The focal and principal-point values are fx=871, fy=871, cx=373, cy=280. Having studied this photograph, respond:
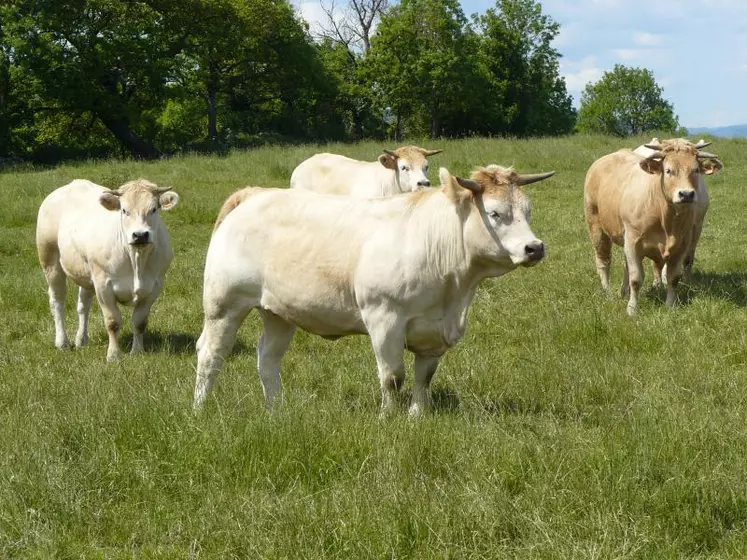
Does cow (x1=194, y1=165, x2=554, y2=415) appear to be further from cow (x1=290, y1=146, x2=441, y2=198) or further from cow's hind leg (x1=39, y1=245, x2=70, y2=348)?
cow (x1=290, y1=146, x2=441, y2=198)

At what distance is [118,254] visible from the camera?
8.95 meters

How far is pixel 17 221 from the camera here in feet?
52.4

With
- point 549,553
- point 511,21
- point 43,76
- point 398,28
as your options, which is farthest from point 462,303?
point 511,21

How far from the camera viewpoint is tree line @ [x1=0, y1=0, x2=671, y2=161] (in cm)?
3553

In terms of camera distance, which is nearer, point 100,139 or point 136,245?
point 136,245

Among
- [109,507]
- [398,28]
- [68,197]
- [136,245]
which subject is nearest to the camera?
[109,507]

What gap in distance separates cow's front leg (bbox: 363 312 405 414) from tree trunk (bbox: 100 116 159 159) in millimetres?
34561

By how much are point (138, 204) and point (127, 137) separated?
32165 millimetres

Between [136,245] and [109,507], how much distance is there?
15.2ft

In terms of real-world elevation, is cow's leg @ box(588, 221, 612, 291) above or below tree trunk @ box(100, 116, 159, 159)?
above

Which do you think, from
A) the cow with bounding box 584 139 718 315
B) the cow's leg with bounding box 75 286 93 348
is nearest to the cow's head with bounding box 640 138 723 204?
the cow with bounding box 584 139 718 315

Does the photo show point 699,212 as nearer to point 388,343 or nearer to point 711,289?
point 711,289

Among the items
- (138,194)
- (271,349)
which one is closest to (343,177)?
(138,194)

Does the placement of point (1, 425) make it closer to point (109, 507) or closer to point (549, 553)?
point (109, 507)
